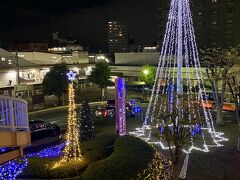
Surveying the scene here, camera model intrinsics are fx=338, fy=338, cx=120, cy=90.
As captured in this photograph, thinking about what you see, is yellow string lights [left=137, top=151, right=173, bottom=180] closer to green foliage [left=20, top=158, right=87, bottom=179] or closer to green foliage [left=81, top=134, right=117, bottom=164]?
green foliage [left=81, top=134, right=117, bottom=164]

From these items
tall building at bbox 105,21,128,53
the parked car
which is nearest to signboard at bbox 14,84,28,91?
the parked car

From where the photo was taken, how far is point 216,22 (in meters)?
65.9

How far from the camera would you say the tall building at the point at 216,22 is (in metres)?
63.1

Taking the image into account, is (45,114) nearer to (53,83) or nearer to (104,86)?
(53,83)

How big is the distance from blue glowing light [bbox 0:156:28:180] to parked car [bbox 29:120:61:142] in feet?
18.5

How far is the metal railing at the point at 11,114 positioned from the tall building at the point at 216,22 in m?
59.1

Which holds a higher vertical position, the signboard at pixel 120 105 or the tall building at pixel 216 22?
the tall building at pixel 216 22

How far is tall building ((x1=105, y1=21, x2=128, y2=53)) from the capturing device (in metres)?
184

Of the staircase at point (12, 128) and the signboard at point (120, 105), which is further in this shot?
the signboard at point (120, 105)

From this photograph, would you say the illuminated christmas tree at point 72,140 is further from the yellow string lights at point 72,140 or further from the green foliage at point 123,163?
the green foliage at point 123,163

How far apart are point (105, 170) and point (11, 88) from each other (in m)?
34.0

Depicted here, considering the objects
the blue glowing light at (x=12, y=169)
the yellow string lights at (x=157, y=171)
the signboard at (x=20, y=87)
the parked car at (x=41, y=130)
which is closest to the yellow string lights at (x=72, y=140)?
the blue glowing light at (x=12, y=169)

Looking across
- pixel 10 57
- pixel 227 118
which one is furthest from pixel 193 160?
pixel 10 57

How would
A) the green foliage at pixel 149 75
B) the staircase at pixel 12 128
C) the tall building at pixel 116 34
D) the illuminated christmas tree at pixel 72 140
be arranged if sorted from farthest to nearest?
the tall building at pixel 116 34 < the green foliage at pixel 149 75 < the illuminated christmas tree at pixel 72 140 < the staircase at pixel 12 128
